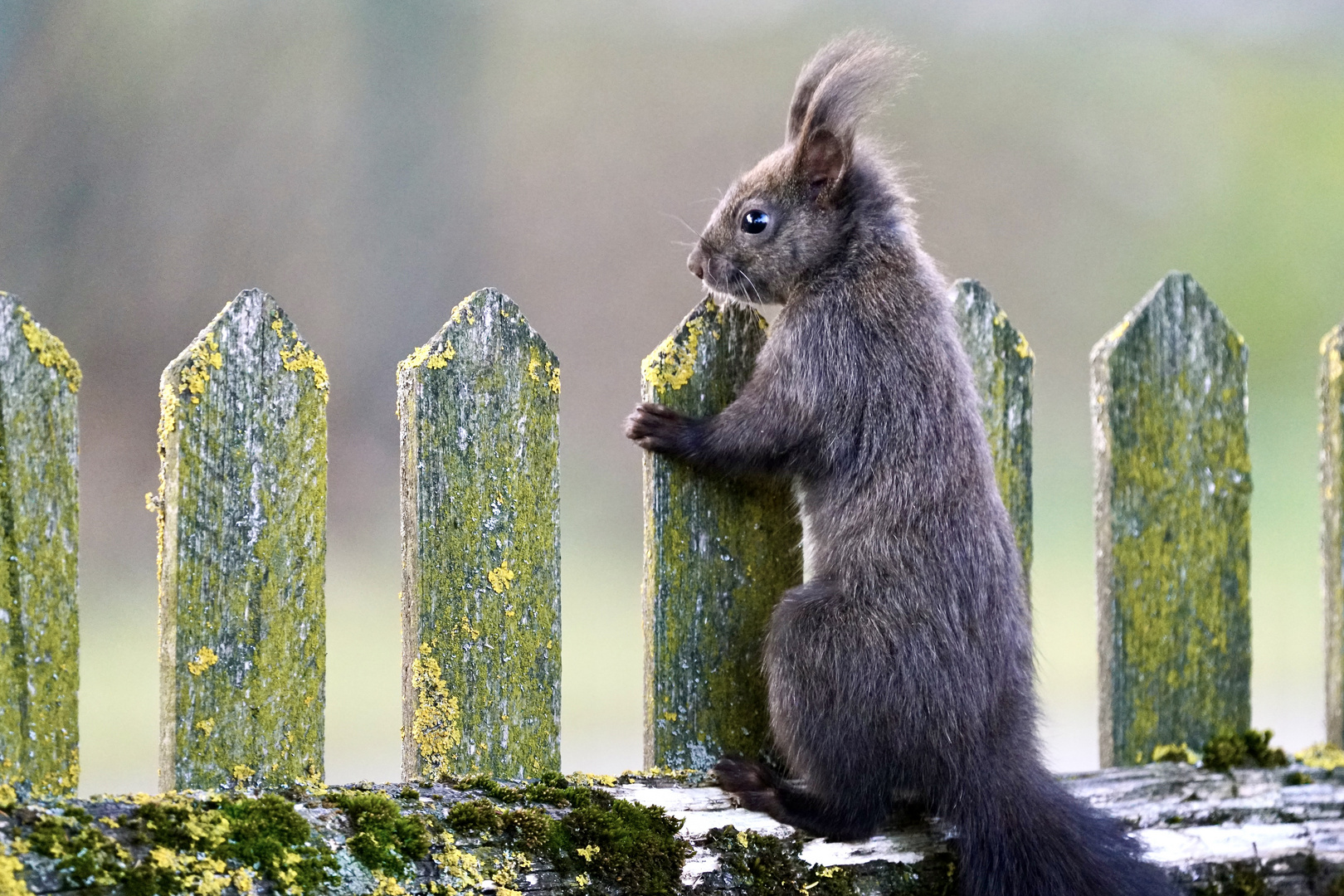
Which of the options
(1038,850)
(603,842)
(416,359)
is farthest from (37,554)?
(1038,850)

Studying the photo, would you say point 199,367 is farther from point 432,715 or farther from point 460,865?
point 460,865

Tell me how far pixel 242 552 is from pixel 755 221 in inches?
55.3

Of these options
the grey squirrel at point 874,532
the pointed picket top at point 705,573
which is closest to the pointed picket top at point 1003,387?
the grey squirrel at point 874,532

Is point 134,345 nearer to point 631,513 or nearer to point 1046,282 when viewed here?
point 631,513

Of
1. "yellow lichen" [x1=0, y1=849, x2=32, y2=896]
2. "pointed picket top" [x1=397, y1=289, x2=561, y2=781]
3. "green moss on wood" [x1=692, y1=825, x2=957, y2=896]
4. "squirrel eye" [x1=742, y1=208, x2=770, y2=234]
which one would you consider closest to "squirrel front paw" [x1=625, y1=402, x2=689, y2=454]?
"pointed picket top" [x1=397, y1=289, x2=561, y2=781]

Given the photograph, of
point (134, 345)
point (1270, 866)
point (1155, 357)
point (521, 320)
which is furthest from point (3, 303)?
point (1270, 866)

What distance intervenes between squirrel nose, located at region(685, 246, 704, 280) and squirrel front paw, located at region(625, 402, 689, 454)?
0.44 m

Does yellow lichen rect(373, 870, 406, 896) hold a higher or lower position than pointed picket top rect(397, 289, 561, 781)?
lower

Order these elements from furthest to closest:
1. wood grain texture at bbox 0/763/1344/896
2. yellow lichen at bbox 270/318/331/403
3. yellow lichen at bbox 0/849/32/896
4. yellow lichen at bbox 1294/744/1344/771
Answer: yellow lichen at bbox 1294/744/1344/771 → yellow lichen at bbox 270/318/331/403 → wood grain texture at bbox 0/763/1344/896 → yellow lichen at bbox 0/849/32/896

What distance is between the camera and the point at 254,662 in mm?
2252

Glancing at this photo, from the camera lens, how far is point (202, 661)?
2.20 m

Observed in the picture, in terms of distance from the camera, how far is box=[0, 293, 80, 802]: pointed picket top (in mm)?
2041

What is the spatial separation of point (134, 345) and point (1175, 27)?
5.60 m

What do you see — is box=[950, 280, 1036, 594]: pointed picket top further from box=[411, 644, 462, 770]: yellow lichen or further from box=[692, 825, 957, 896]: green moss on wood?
box=[411, 644, 462, 770]: yellow lichen
